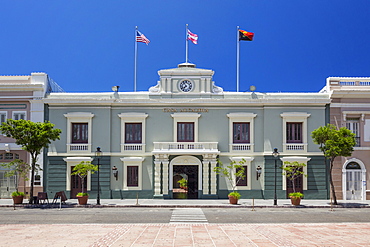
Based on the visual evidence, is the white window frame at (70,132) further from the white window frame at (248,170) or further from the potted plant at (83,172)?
the white window frame at (248,170)

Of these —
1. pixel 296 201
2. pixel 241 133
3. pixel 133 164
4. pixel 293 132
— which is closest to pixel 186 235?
pixel 296 201

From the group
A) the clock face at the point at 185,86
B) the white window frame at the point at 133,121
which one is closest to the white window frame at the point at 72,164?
the white window frame at the point at 133,121

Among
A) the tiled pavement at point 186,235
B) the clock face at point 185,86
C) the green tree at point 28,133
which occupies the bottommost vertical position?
the tiled pavement at point 186,235

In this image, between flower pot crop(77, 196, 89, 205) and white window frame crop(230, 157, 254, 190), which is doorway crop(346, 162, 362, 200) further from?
flower pot crop(77, 196, 89, 205)

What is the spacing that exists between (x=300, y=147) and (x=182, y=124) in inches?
341

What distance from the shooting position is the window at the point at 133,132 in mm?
32031

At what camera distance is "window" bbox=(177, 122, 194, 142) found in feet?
104

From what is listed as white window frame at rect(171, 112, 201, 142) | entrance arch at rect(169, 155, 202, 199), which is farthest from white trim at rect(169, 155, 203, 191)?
white window frame at rect(171, 112, 201, 142)

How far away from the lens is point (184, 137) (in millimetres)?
31859

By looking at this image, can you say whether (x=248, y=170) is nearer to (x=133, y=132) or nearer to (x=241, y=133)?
(x=241, y=133)

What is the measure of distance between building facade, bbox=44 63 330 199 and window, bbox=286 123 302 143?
72mm

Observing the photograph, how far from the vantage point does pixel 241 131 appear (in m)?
32.0

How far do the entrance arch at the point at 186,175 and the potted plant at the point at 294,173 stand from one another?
19.8 ft

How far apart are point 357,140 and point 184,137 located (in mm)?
12452
